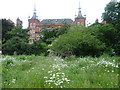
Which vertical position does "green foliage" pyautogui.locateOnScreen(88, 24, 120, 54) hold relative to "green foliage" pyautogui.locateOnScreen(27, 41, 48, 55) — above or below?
above

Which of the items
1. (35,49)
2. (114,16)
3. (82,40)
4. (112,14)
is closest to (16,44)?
(35,49)

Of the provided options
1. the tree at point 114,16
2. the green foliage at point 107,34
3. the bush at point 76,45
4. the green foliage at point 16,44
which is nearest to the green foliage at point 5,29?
the green foliage at point 16,44

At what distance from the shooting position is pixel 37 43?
2428 cm

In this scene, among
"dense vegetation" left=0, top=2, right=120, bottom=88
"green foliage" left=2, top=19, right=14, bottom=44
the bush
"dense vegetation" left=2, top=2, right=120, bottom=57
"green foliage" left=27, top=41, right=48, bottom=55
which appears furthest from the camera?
"green foliage" left=2, top=19, right=14, bottom=44

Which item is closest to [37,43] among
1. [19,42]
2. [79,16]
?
[19,42]

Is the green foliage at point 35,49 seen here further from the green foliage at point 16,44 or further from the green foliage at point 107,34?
the green foliage at point 107,34

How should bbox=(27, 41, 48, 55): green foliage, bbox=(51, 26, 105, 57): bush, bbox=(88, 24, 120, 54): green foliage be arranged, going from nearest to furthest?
bbox=(51, 26, 105, 57): bush < bbox=(88, 24, 120, 54): green foliage < bbox=(27, 41, 48, 55): green foliage

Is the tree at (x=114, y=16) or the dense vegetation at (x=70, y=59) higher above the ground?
the tree at (x=114, y=16)

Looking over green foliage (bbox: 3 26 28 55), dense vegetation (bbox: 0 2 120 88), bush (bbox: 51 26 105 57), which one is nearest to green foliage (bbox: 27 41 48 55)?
dense vegetation (bbox: 0 2 120 88)

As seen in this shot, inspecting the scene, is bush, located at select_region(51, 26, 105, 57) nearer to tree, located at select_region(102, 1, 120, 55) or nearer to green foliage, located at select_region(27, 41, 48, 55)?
tree, located at select_region(102, 1, 120, 55)

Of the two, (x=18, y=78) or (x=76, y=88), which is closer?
(x=76, y=88)

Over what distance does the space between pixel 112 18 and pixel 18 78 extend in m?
16.6

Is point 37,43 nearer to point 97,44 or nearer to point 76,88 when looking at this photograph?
point 97,44

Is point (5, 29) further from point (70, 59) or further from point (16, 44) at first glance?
point (70, 59)
